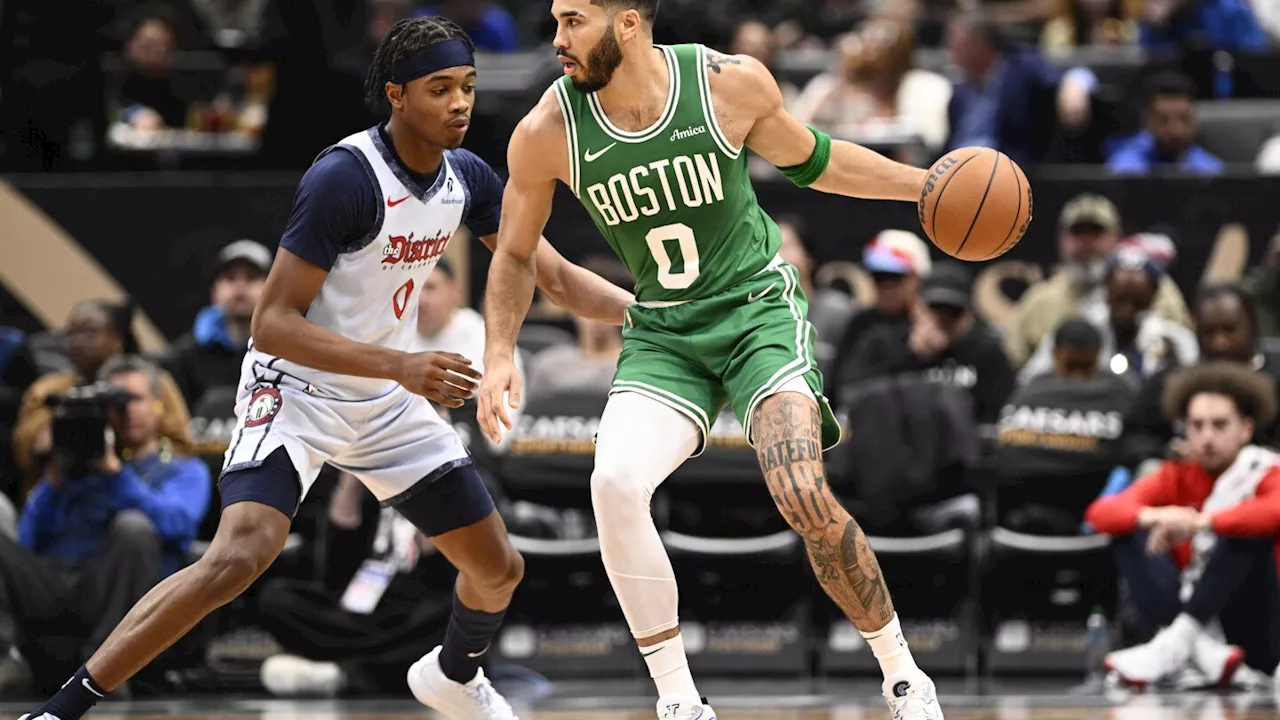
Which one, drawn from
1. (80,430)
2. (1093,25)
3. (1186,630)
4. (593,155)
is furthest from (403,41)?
(1093,25)

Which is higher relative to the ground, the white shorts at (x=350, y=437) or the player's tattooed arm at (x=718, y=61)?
the player's tattooed arm at (x=718, y=61)

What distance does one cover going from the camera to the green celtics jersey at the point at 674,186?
5801 millimetres

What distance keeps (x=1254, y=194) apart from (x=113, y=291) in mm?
6595

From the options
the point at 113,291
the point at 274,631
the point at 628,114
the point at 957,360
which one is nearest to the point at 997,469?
the point at 957,360

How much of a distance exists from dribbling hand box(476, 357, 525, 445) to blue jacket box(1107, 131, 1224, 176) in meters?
6.49

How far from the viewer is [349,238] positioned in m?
5.89

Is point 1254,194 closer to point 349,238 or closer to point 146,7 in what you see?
Answer: point 349,238

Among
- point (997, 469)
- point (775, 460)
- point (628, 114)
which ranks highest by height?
point (628, 114)

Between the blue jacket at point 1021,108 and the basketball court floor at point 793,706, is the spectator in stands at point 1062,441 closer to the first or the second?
the basketball court floor at point 793,706

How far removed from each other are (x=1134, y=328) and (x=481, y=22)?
643 cm

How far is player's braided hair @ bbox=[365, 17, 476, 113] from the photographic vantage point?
5930 mm

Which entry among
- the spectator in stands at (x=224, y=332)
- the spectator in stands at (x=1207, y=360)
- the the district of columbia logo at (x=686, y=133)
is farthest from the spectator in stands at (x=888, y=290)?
the the district of columbia logo at (x=686, y=133)

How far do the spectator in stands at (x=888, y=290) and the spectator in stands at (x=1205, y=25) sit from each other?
446 centimetres

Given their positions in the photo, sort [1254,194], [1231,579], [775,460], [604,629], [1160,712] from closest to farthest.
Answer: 1. [775,460]
2. [1160,712]
3. [1231,579]
4. [604,629]
5. [1254,194]
